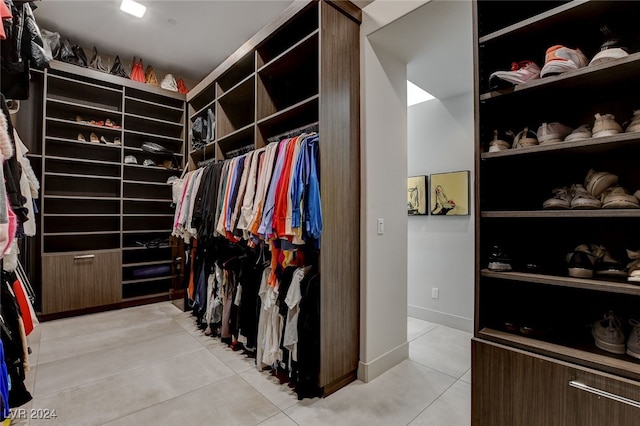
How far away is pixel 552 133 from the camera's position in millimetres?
1253

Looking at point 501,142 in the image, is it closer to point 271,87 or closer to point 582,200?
point 582,200

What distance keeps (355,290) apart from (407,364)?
812 millimetres

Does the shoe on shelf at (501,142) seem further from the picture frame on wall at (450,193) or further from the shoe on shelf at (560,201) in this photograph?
the picture frame on wall at (450,193)

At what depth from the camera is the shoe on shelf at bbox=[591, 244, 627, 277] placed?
1.15 metres

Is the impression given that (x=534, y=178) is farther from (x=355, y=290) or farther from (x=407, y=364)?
(x=407, y=364)

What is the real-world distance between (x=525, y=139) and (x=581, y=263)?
1.82ft

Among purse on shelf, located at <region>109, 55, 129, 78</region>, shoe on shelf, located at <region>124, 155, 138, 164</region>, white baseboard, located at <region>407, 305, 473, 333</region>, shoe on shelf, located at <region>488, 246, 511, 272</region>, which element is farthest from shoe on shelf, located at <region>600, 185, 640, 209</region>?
purse on shelf, located at <region>109, 55, 129, 78</region>

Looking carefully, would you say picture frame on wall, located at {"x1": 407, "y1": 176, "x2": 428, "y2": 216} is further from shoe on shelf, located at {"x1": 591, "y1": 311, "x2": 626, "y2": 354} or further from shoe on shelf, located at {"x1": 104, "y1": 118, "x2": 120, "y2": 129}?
shoe on shelf, located at {"x1": 104, "y1": 118, "x2": 120, "y2": 129}

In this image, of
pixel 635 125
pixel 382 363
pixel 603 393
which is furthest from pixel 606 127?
pixel 382 363

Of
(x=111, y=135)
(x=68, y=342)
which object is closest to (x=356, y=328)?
(x=68, y=342)

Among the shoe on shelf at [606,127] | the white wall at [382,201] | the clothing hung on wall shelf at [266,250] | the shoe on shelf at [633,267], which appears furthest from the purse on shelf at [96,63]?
the shoe on shelf at [633,267]

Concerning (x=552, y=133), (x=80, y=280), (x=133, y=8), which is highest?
(x=133, y=8)

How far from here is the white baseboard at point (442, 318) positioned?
301cm

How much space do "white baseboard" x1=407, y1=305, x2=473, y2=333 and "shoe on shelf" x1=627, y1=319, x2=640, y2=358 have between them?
2.00m
